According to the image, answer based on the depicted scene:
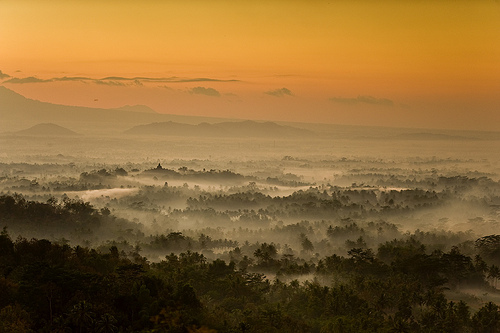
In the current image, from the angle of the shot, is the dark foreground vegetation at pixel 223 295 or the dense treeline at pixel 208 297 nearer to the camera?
the dense treeline at pixel 208 297

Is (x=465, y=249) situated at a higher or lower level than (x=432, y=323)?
lower

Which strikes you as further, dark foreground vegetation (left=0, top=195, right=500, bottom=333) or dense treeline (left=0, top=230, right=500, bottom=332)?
dark foreground vegetation (left=0, top=195, right=500, bottom=333)

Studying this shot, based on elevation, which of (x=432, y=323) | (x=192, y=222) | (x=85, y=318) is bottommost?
(x=192, y=222)

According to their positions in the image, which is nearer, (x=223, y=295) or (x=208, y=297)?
(x=208, y=297)

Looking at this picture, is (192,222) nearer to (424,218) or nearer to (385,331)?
(424,218)

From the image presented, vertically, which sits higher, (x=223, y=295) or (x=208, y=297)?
(x=208, y=297)

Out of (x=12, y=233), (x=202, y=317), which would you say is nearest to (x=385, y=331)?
(x=202, y=317)

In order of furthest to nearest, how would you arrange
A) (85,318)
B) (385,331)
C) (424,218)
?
(424,218)
(385,331)
(85,318)

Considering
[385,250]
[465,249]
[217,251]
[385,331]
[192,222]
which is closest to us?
[385,331]
